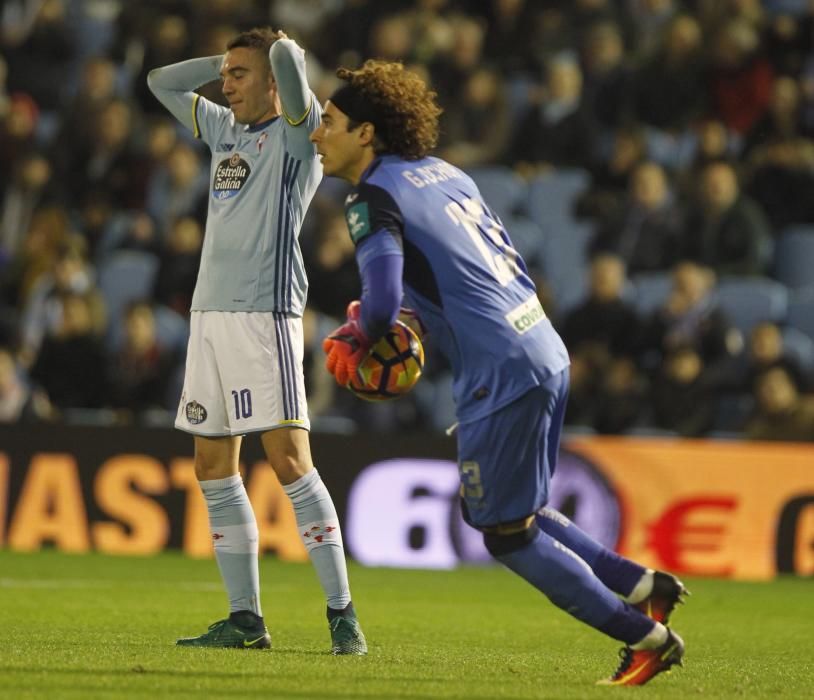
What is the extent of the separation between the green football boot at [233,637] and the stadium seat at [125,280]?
830cm

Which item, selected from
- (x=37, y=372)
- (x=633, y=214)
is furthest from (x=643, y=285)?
(x=37, y=372)

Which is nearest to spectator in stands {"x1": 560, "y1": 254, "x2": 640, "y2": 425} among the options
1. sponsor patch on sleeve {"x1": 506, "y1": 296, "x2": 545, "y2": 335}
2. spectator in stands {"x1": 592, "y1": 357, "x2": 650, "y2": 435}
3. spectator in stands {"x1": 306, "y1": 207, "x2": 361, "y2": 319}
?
spectator in stands {"x1": 592, "y1": 357, "x2": 650, "y2": 435}

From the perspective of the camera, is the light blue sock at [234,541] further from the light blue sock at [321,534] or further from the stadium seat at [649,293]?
the stadium seat at [649,293]

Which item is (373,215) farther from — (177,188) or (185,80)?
(177,188)

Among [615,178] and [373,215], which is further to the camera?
Answer: [615,178]

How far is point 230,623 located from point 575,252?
8492mm

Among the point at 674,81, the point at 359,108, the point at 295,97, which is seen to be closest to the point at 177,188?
the point at 674,81

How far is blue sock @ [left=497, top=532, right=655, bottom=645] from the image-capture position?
220 inches

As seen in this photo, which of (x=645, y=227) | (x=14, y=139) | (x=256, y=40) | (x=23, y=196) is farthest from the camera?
(x=14, y=139)

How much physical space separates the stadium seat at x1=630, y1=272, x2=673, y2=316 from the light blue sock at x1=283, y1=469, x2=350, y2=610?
24.8 ft

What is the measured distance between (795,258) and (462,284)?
930 cm

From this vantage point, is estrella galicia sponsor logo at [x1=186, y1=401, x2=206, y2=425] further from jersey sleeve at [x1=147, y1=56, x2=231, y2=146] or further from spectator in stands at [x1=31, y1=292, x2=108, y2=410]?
spectator in stands at [x1=31, y1=292, x2=108, y2=410]

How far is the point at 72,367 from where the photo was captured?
13.2m

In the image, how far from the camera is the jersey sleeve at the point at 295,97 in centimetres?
635
